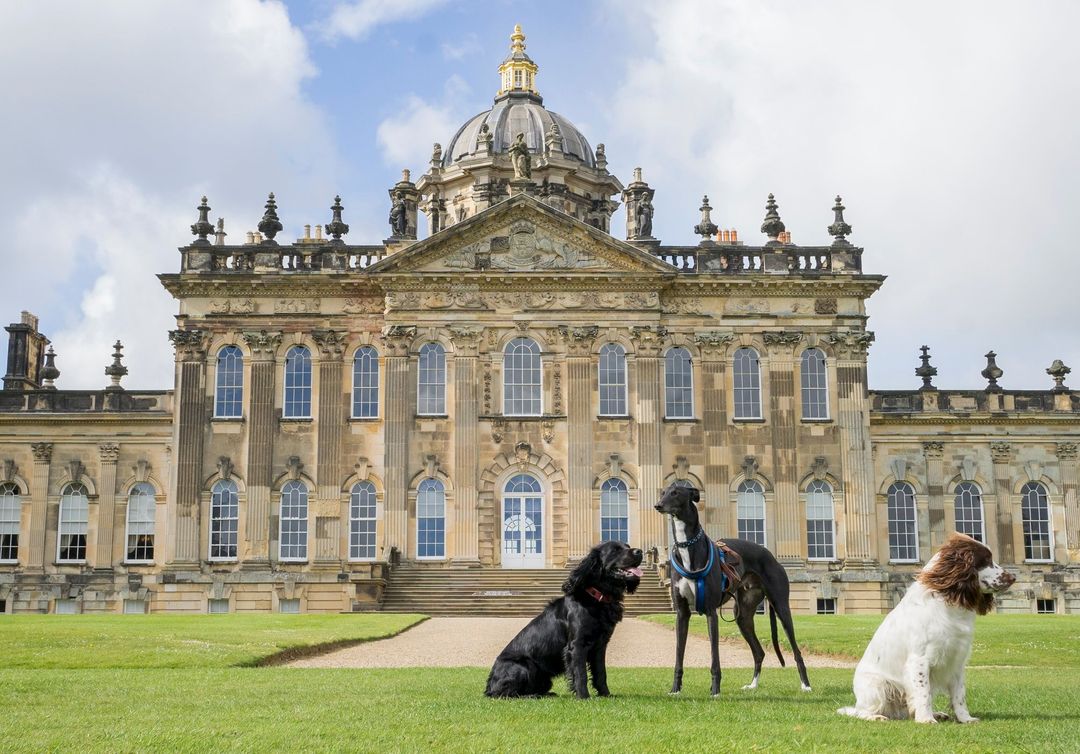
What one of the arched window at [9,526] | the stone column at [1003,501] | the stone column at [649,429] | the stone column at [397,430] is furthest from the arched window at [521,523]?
the arched window at [9,526]

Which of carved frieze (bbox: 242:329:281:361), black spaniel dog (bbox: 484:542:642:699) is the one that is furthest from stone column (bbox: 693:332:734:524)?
black spaniel dog (bbox: 484:542:642:699)

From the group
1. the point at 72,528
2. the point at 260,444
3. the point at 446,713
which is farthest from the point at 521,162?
the point at 446,713

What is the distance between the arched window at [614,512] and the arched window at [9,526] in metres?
18.5

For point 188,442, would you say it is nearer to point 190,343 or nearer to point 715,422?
point 190,343

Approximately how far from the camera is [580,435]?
37.2 m

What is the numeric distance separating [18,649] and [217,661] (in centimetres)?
370

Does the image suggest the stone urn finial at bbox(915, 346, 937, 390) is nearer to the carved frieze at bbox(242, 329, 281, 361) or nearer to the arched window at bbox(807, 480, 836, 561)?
the arched window at bbox(807, 480, 836, 561)

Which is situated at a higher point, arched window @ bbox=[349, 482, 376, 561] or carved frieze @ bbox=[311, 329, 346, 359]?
carved frieze @ bbox=[311, 329, 346, 359]

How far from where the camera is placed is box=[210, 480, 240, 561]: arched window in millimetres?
37344

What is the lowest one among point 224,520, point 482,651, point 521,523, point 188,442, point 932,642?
point 482,651

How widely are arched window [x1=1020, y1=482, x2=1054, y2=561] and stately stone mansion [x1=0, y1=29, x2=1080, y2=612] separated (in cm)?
32

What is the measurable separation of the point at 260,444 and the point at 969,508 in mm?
22355

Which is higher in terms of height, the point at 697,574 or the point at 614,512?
the point at 614,512

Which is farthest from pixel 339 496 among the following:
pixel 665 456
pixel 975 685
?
pixel 975 685
